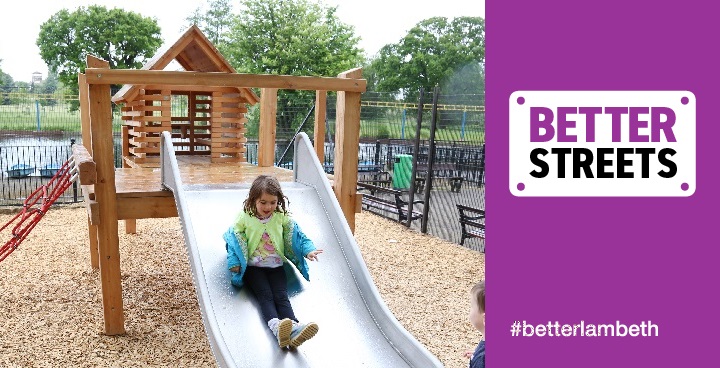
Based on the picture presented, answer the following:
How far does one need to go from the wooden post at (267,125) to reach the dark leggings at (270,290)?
329 cm

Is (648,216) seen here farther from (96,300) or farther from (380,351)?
(96,300)

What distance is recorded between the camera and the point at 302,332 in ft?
12.3

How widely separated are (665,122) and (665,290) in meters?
0.22

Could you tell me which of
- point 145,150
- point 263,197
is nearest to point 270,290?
point 263,197

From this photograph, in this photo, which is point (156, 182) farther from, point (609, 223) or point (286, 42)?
point (286, 42)

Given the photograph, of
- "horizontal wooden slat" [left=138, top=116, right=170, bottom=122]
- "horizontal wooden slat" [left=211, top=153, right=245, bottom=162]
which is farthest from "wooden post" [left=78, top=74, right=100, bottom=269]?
"horizontal wooden slat" [left=211, top=153, right=245, bottom=162]

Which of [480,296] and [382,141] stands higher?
[382,141]

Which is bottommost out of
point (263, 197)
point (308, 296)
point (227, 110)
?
point (308, 296)

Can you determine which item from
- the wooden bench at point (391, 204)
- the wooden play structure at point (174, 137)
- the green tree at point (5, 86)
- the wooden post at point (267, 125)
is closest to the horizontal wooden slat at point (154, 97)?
the wooden play structure at point (174, 137)

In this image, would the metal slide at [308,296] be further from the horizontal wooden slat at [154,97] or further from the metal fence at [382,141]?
the horizontal wooden slat at [154,97]

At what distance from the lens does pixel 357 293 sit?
14.9 ft

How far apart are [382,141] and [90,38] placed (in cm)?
1639

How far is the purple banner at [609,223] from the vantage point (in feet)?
2.71

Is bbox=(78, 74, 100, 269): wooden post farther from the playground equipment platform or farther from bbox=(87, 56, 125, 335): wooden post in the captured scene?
bbox=(87, 56, 125, 335): wooden post
